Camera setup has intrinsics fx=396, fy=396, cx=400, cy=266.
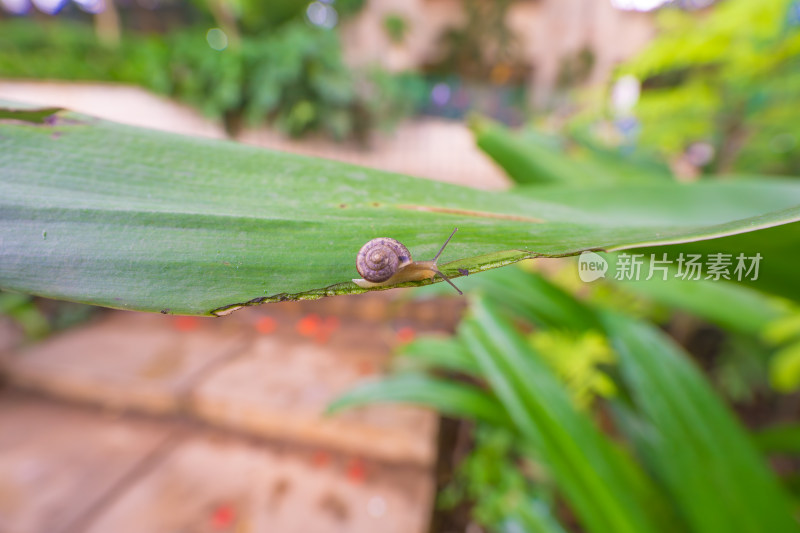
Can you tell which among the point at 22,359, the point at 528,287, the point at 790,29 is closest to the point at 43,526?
the point at 22,359

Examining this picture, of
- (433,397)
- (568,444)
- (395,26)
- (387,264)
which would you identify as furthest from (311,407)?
(395,26)

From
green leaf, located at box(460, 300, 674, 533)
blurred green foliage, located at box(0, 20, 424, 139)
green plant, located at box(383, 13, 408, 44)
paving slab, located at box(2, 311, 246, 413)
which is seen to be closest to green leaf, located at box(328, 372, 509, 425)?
green leaf, located at box(460, 300, 674, 533)

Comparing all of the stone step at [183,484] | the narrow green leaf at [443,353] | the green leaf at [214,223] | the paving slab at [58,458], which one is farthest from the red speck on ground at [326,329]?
the green leaf at [214,223]

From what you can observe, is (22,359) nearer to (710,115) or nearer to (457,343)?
(457,343)

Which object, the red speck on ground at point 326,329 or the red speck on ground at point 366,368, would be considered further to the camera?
the red speck on ground at point 326,329

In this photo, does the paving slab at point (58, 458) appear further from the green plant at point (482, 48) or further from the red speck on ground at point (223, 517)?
the green plant at point (482, 48)

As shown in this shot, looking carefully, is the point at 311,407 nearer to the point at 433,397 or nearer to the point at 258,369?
the point at 258,369

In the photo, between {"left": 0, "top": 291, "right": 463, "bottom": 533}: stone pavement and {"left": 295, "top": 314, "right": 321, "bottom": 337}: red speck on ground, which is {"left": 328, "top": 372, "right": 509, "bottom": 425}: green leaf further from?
{"left": 295, "top": 314, "right": 321, "bottom": 337}: red speck on ground
